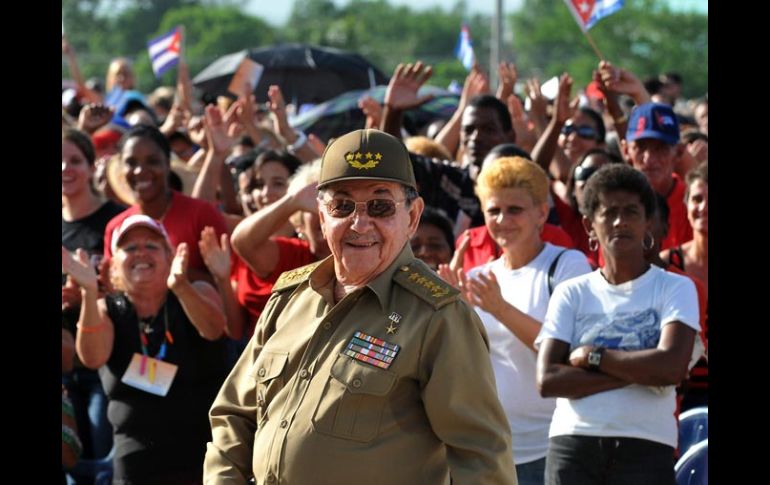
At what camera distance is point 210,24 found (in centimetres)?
11306

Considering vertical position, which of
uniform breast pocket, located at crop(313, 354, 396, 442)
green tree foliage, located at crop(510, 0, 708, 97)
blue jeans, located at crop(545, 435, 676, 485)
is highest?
green tree foliage, located at crop(510, 0, 708, 97)

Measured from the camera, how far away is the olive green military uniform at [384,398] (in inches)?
167

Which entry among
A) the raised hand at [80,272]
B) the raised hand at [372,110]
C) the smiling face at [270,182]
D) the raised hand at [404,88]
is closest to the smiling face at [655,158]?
the raised hand at [404,88]

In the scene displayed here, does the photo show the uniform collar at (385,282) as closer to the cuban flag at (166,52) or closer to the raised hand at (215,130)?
the raised hand at (215,130)

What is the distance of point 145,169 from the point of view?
8734 millimetres

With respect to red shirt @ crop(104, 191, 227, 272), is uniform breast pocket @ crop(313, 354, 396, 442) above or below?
below

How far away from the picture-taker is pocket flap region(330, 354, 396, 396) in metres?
4.27

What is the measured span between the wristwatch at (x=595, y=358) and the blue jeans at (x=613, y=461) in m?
0.28

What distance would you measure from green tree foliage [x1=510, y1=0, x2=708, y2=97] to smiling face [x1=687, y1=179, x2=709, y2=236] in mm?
70566

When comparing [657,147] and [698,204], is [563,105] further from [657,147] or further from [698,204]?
[698,204]

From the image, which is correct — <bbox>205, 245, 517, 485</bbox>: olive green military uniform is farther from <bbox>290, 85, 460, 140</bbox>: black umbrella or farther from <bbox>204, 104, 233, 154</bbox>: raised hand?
<bbox>290, 85, 460, 140</bbox>: black umbrella

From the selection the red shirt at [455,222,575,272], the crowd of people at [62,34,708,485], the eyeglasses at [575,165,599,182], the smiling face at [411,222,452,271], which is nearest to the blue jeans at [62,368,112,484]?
the crowd of people at [62,34,708,485]
